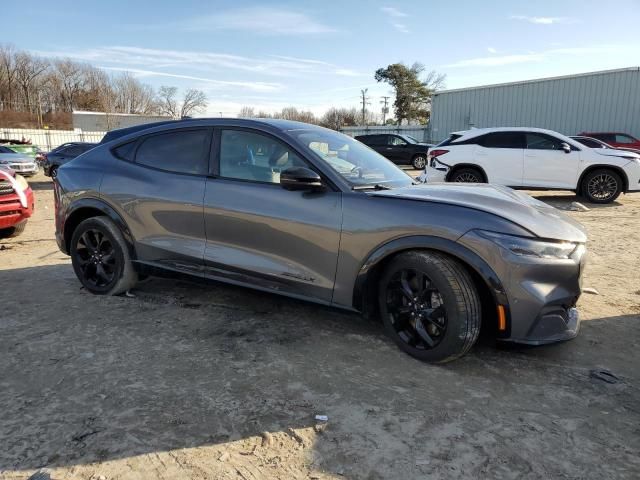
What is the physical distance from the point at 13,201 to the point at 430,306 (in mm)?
6286

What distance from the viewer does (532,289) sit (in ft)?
9.48

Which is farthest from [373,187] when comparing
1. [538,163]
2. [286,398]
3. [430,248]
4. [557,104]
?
[557,104]

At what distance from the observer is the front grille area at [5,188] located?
6672 millimetres

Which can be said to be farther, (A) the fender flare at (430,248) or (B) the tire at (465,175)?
(B) the tire at (465,175)

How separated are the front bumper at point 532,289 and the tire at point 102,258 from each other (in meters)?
2.99

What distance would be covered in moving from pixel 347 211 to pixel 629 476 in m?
2.06

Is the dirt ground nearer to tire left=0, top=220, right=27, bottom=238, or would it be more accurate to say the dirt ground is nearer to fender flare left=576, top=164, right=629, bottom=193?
tire left=0, top=220, right=27, bottom=238

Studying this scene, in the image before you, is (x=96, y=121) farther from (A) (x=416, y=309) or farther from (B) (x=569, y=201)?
(A) (x=416, y=309)

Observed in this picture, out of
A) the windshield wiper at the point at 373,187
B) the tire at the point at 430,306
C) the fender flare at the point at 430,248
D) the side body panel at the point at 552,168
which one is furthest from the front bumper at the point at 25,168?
the tire at the point at 430,306

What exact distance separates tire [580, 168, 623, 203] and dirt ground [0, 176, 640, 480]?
24.5 ft

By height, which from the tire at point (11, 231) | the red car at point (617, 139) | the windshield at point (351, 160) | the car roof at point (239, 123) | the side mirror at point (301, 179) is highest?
the red car at point (617, 139)

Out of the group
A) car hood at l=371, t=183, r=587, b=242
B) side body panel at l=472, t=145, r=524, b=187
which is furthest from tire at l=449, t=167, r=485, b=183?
car hood at l=371, t=183, r=587, b=242

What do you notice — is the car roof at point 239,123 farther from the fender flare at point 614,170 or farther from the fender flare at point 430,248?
the fender flare at point 614,170

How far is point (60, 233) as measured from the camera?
4711 mm
